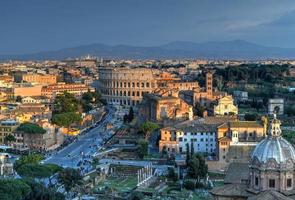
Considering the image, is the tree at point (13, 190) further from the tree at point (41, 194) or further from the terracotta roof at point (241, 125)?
the terracotta roof at point (241, 125)

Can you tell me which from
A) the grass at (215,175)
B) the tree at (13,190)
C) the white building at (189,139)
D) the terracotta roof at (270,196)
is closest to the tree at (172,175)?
the grass at (215,175)

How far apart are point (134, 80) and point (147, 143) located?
3341 centimetres

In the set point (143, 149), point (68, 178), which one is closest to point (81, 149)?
point (143, 149)

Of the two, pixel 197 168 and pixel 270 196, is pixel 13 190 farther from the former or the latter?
pixel 197 168

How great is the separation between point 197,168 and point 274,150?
467 inches

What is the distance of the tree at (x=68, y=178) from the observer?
27391 millimetres

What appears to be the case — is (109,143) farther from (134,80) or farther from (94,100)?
(134,80)

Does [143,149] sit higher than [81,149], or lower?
higher

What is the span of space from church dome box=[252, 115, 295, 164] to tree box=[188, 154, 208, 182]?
37.7ft

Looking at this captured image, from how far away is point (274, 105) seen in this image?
5441 centimetres

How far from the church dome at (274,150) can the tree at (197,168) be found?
1149cm

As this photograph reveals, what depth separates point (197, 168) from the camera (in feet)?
99.6

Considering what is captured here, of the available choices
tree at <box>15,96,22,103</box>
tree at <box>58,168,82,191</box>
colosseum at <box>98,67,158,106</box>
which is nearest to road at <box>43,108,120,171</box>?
tree at <box>58,168,82,191</box>

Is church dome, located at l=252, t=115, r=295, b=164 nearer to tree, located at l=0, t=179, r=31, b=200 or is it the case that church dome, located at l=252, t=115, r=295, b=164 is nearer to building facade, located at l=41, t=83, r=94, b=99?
tree, located at l=0, t=179, r=31, b=200
